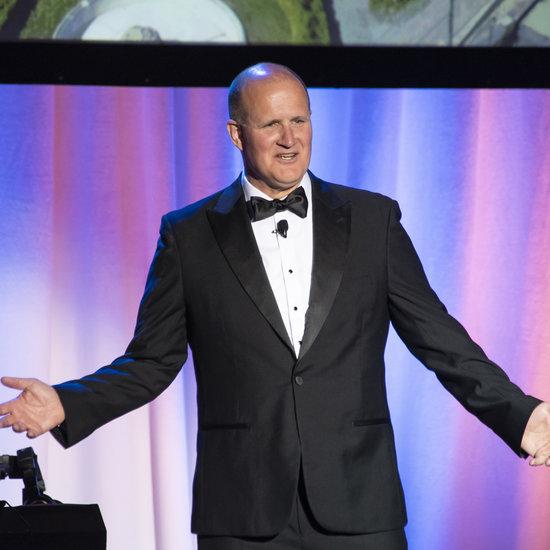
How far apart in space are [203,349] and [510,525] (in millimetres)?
1685

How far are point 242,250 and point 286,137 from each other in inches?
10.8

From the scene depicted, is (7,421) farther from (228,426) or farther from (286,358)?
(286,358)

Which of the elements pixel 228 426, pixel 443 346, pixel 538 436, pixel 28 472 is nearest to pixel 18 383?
pixel 28 472

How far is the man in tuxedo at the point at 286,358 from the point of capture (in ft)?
7.53

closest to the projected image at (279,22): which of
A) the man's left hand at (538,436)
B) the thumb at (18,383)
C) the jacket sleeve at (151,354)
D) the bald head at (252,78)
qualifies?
the bald head at (252,78)

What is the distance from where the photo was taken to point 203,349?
2420 millimetres

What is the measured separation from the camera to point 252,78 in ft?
8.35

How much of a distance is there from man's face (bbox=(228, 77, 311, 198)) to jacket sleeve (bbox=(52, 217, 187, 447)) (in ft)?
0.87

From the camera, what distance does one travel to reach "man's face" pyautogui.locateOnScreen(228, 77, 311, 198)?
248cm

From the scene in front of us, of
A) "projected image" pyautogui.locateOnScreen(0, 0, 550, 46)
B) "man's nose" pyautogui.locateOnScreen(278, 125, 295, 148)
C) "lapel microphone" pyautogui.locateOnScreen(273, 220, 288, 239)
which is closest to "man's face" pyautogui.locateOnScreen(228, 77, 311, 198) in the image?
"man's nose" pyautogui.locateOnScreen(278, 125, 295, 148)

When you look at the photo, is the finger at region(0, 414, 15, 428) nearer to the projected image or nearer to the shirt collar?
the shirt collar

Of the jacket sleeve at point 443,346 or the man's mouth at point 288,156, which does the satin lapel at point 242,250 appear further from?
the jacket sleeve at point 443,346

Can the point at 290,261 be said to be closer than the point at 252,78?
Yes

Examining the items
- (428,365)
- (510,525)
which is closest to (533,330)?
(510,525)
